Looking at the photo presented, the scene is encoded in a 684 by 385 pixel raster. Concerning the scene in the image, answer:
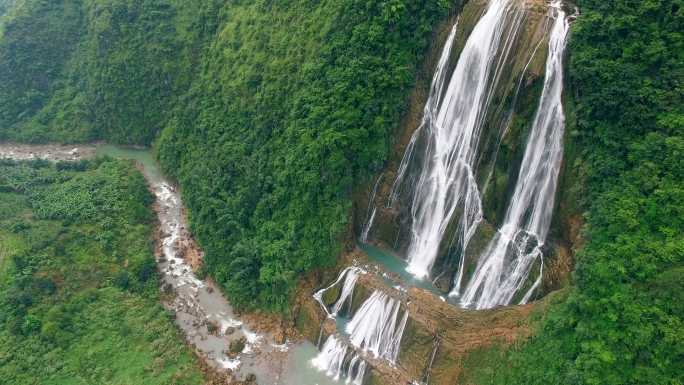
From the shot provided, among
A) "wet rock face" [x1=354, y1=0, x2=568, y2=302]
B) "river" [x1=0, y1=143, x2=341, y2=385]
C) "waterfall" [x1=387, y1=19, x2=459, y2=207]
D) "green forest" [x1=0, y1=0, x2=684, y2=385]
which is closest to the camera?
"green forest" [x1=0, y1=0, x2=684, y2=385]

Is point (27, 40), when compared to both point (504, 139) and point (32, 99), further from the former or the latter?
point (504, 139)

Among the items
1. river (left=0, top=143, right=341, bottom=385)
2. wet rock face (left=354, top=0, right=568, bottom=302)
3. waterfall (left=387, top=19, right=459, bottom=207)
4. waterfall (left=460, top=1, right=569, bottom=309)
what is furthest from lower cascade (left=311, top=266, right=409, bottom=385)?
waterfall (left=387, top=19, right=459, bottom=207)

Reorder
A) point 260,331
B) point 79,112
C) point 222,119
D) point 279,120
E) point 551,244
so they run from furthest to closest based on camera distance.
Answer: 1. point 79,112
2. point 222,119
3. point 279,120
4. point 260,331
5. point 551,244

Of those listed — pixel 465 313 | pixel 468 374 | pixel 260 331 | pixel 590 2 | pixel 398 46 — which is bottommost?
pixel 260 331

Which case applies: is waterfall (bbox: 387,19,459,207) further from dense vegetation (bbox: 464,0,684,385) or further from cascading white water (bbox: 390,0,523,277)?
dense vegetation (bbox: 464,0,684,385)

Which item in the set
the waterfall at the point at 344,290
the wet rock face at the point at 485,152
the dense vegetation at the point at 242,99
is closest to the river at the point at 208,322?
the dense vegetation at the point at 242,99

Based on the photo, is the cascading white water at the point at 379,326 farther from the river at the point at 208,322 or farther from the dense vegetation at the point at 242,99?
the dense vegetation at the point at 242,99

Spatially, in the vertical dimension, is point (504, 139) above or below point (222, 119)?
above

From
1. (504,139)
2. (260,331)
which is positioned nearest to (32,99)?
(260,331)
